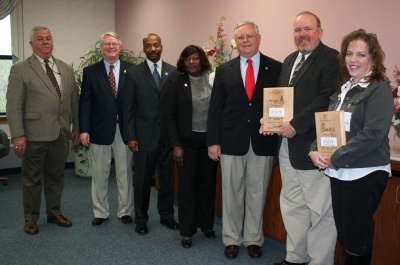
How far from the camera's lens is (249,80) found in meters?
2.71

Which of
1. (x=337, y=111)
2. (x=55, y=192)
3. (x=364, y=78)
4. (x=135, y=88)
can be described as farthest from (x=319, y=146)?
(x=55, y=192)

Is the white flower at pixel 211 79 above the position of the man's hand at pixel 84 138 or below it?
above

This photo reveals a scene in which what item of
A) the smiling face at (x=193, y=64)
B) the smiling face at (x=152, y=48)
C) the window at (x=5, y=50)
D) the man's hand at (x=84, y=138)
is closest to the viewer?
the smiling face at (x=193, y=64)

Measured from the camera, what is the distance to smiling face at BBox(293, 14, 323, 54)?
2.34 m

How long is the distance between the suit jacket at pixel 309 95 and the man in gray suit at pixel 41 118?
1979mm

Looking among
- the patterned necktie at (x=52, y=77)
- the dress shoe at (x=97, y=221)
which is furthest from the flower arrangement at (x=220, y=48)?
the dress shoe at (x=97, y=221)

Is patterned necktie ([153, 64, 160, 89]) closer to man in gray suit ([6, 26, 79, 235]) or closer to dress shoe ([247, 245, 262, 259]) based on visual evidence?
man in gray suit ([6, 26, 79, 235])

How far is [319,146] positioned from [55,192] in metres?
2.44

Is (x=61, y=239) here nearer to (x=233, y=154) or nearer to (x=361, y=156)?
(x=233, y=154)

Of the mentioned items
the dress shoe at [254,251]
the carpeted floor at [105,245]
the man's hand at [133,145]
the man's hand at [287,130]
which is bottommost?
the carpeted floor at [105,245]

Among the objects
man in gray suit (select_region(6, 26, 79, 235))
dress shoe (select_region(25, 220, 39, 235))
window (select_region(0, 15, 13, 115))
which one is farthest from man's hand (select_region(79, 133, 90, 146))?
window (select_region(0, 15, 13, 115))

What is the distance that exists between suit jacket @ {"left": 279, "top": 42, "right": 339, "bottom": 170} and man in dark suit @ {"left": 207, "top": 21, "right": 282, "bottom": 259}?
34cm

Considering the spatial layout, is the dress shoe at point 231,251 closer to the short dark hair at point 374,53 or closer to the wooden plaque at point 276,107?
the wooden plaque at point 276,107

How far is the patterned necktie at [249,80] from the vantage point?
2.69 metres
